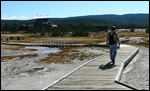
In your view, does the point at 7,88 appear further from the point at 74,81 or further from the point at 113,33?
the point at 113,33

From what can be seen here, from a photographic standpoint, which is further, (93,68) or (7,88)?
(93,68)

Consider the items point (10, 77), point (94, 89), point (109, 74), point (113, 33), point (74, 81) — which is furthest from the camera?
Answer: point (10, 77)

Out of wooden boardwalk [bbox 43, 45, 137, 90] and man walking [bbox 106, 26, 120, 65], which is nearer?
wooden boardwalk [bbox 43, 45, 137, 90]

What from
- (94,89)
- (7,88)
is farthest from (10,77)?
(94,89)

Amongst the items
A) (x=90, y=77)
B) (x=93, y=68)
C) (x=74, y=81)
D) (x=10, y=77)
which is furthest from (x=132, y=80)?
(x=10, y=77)

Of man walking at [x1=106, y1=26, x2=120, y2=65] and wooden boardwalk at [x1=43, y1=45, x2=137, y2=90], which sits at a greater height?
man walking at [x1=106, y1=26, x2=120, y2=65]

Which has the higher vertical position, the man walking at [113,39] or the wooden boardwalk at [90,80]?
the man walking at [113,39]

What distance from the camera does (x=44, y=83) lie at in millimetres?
16094

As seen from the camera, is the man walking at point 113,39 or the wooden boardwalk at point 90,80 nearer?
the wooden boardwalk at point 90,80

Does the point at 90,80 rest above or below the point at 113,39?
below

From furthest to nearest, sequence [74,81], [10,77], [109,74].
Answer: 1. [10,77]
2. [109,74]
3. [74,81]

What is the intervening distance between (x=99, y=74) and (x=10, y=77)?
6.11 metres

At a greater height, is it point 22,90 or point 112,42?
point 112,42

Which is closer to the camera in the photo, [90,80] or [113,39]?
[90,80]
